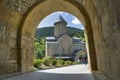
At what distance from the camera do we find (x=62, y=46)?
40.8 metres

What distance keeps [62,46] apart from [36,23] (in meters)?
31.9

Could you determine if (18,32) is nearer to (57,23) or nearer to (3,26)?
(3,26)

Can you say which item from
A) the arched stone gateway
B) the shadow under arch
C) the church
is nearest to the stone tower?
the church

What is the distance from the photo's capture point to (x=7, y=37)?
655cm

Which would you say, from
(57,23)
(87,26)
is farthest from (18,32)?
(57,23)

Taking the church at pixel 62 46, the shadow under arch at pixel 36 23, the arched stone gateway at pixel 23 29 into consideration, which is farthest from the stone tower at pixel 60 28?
the arched stone gateway at pixel 23 29

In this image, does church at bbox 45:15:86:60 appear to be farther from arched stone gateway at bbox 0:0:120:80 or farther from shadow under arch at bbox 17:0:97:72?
arched stone gateway at bbox 0:0:120:80

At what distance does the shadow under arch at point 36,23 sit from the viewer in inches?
250

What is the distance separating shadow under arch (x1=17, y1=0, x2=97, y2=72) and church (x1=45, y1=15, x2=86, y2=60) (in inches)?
1201

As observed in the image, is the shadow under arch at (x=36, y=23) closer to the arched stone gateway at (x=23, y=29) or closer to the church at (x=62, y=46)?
the arched stone gateway at (x=23, y=29)

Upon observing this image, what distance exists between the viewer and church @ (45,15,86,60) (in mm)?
39938

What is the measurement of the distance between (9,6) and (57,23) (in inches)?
1426

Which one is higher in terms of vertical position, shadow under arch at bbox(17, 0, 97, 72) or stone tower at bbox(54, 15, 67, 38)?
stone tower at bbox(54, 15, 67, 38)

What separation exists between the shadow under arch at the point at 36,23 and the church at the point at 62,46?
30.5 meters
